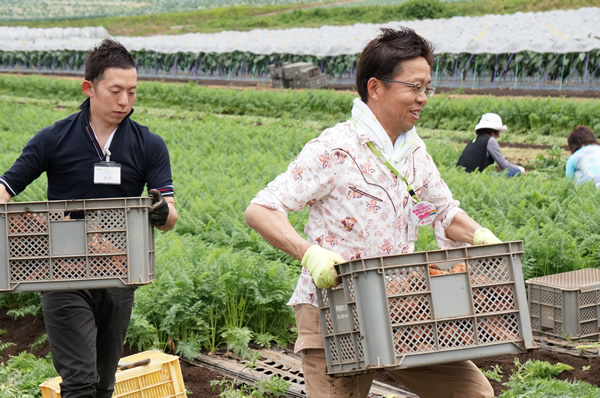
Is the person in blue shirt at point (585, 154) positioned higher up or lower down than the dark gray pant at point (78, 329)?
higher up

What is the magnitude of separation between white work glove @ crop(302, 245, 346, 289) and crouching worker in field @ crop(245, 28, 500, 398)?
0.23m

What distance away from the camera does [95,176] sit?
3.76 meters

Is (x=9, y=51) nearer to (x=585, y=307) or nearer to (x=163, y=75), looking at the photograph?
(x=163, y=75)

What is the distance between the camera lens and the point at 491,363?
18.5 ft

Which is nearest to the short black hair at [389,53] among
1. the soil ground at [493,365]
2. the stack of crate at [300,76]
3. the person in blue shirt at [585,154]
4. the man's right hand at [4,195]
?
the man's right hand at [4,195]

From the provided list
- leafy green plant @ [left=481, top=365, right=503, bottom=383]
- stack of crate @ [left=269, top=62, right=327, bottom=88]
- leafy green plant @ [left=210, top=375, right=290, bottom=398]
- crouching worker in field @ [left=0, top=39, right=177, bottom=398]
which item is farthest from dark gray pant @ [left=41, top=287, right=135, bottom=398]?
stack of crate @ [left=269, top=62, right=327, bottom=88]

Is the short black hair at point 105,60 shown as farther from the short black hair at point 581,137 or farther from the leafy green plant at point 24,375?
the short black hair at point 581,137

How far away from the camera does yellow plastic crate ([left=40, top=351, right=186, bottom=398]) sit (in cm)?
439

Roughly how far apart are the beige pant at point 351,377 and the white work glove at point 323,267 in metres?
0.37

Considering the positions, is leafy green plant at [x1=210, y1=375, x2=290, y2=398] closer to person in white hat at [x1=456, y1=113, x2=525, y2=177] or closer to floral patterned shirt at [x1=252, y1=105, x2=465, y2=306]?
floral patterned shirt at [x1=252, y1=105, x2=465, y2=306]

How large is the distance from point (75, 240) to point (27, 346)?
3.35 meters

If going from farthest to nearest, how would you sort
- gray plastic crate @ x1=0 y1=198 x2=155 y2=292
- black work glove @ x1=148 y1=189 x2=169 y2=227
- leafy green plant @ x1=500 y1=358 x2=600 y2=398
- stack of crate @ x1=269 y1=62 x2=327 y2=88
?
stack of crate @ x1=269 y1=62 x2=327 y2=88
leafy green plant @ x1=500 y1=358 x2=600 y2=398
black work glove @ x1=148 y1=189 x2=169 y2=227
gray plastic crate @ x1=0 y1=198 x2=155 y2=292

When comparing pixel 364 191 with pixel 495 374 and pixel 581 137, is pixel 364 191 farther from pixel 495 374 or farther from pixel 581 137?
pixel 581 137

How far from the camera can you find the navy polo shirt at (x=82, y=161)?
377 cm
